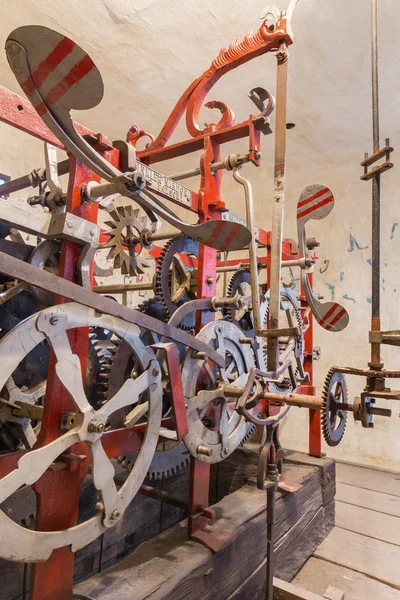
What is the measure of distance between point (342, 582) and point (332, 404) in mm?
974

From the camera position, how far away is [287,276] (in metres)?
3.22

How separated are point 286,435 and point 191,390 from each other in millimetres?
2419

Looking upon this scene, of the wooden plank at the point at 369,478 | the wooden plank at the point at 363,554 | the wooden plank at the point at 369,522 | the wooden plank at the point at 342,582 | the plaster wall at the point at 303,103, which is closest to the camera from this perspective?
the wooden plank at the point at 342,582

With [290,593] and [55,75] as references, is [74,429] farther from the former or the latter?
[290,593]

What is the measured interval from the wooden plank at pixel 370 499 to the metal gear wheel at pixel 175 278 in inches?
59.6

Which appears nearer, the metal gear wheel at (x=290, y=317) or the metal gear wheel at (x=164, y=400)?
the metal gear wheel at (x=164, y=400)

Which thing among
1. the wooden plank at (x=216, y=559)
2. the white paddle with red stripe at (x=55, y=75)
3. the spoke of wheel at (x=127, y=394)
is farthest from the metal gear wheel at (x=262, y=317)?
the white paddle with red stripe at (x=55, y=75)

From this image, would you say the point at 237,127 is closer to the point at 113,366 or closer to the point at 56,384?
the point at 113,366

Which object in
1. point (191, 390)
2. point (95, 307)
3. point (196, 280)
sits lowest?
point (191, 390)

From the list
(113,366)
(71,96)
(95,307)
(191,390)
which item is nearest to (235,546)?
(191,390)

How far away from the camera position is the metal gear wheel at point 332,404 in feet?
2.90

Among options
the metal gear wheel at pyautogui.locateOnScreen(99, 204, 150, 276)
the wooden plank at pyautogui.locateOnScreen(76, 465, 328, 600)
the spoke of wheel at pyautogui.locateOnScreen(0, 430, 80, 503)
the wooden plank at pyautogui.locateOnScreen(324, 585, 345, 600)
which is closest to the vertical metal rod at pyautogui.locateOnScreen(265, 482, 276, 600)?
the wooden plank at pyautogui.locateOnScreen(76, 465, 328, 600)

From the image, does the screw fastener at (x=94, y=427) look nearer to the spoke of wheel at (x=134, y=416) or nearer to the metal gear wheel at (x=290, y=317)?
the spoke of wheel at (x=134, y=416)

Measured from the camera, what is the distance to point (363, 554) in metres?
1.65
